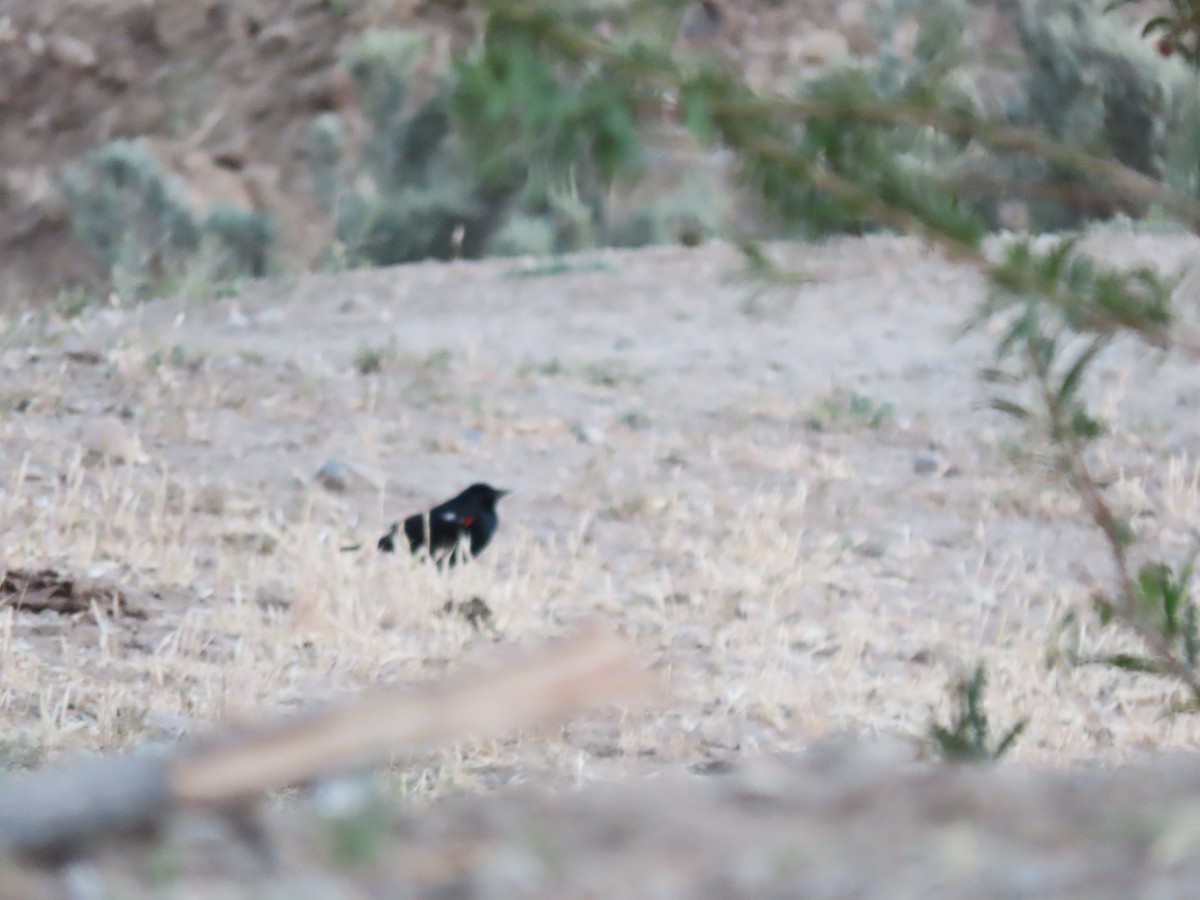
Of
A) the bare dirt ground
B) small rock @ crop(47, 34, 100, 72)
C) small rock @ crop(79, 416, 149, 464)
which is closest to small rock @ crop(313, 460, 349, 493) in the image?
the bare dirt ground

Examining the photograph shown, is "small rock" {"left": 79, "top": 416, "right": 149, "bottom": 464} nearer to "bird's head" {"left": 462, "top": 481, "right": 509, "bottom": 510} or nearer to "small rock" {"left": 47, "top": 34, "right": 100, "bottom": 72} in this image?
"bird's head" {"left": 462, "top": 481, "right": 509, "bottom": 510}

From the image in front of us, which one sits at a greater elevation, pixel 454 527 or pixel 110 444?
pixel 454 527

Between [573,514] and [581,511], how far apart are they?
0.18ft

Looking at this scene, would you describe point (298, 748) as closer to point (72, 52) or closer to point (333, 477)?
point (333, 477)

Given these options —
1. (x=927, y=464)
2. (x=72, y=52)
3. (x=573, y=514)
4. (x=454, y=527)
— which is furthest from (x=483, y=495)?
(x=72, y=52)

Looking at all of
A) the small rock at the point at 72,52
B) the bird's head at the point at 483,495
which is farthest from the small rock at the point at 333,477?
the small rock at the point at 72,52

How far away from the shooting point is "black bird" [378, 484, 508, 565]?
6.39 m

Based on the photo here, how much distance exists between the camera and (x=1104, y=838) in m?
1.59

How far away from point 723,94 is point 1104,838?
1.41 m

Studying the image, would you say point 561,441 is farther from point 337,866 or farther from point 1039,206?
point 337,866

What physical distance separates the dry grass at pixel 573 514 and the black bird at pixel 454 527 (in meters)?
0.15

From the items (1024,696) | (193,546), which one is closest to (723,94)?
(1024,696)

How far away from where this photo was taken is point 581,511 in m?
7.56

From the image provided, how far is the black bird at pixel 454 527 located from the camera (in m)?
6.39
